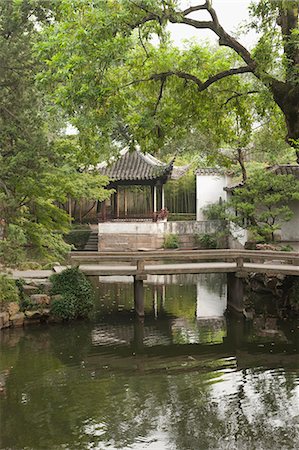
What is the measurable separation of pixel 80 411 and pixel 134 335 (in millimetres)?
4684

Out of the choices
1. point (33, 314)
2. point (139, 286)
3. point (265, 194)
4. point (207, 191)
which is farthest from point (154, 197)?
point (33, 314)

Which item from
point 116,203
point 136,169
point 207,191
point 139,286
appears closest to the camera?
point 139,286


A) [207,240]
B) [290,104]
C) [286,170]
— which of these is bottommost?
[207,240]

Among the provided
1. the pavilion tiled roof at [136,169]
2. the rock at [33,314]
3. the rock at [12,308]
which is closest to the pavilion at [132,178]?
the pavilion tiled roof at [136,169]

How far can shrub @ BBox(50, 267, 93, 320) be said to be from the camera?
12.7 meters

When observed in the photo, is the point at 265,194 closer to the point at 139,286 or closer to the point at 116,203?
the point at 139,286

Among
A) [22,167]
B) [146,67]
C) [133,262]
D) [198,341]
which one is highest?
[146,67]

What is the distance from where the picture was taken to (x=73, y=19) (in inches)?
291

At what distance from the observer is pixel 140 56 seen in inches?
336

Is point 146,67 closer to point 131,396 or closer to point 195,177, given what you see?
point 131,396

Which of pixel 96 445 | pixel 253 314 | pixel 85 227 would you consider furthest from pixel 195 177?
pixel 96 445

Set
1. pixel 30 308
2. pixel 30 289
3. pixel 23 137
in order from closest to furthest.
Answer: pixel 23 137 < pixel 30 308 < pixel 30 289

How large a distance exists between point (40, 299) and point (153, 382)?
4684mm

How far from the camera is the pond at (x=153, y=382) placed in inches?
262
